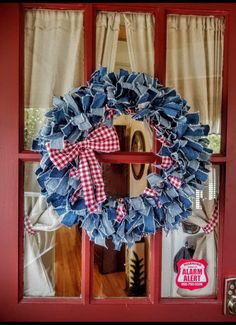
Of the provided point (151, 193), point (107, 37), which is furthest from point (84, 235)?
point (107, 37)

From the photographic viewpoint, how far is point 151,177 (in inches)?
46.1

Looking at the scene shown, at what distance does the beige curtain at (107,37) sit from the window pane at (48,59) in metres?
0.06

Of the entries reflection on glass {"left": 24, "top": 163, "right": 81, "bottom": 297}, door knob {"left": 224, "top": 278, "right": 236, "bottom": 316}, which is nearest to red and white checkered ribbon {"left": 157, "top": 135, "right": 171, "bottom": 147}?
reflection on glass {"left": 24, "top": 163, "right": 81, "bottom": 297}

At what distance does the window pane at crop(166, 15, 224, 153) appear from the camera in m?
1.30

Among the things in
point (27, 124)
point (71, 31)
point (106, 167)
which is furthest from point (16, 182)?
point (71, 31)

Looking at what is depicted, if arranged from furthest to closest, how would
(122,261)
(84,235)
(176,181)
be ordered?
(122,261)
(84,235)
(176,181)

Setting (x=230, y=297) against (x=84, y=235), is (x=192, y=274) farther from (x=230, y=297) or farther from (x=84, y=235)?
(x=84, y=235)

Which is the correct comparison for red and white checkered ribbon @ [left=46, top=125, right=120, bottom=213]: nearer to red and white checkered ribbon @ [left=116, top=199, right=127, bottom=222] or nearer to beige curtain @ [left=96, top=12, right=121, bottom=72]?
red and white checkered ribbon @ [left=116, top=199, right=127, bottom=222]

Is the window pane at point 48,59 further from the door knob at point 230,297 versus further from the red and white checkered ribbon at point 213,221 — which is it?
the door knob at point 230,297

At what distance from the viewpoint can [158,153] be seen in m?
1.18

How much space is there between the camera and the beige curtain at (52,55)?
1272 mm

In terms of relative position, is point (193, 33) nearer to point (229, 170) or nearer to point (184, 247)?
point (229, 170)

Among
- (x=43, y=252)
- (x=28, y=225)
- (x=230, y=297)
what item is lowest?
(x=230, y=297)

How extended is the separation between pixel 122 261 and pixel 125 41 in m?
0.82
